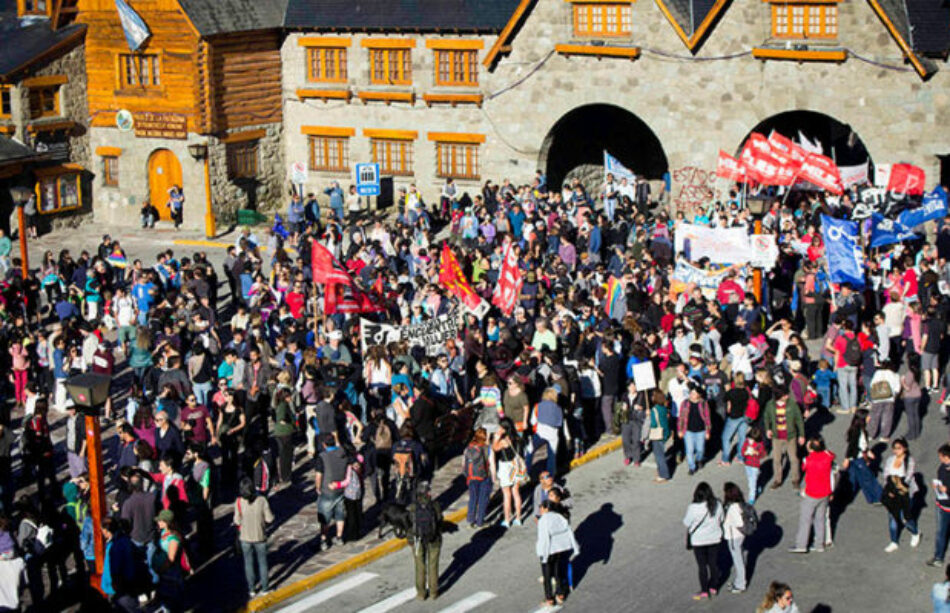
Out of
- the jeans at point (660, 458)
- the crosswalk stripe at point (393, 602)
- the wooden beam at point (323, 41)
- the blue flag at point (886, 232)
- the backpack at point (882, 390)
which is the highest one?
the wooden beam at point (323, 41)

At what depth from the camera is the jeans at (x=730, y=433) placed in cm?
2328

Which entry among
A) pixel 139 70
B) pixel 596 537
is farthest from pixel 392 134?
pixel 596 537

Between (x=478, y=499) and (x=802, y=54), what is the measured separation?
19.9 m

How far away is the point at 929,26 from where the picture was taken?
119ft

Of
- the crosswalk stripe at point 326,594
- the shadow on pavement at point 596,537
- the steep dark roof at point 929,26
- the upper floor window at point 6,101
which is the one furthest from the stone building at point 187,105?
the crosswalk stripe at point 326,594

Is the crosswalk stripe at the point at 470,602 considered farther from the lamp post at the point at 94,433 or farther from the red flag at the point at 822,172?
the red flag at the point at 822,172

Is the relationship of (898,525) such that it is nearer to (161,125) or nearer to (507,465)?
(507,465)

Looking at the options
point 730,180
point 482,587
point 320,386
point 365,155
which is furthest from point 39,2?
point 482,587

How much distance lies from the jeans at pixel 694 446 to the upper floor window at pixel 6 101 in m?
26.7

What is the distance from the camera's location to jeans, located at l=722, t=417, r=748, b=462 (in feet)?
76.4

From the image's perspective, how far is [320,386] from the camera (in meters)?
23.7

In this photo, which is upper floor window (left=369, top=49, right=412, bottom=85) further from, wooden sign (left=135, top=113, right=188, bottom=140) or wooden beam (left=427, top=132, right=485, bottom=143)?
wooden sign (left=135, top=113, right=188, bottom=140)

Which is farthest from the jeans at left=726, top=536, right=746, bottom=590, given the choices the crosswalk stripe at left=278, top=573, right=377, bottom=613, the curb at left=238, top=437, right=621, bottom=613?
the crosswalk stripe at left=278, top=573, right=377, bottom=613

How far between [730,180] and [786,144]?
17.5 feet
